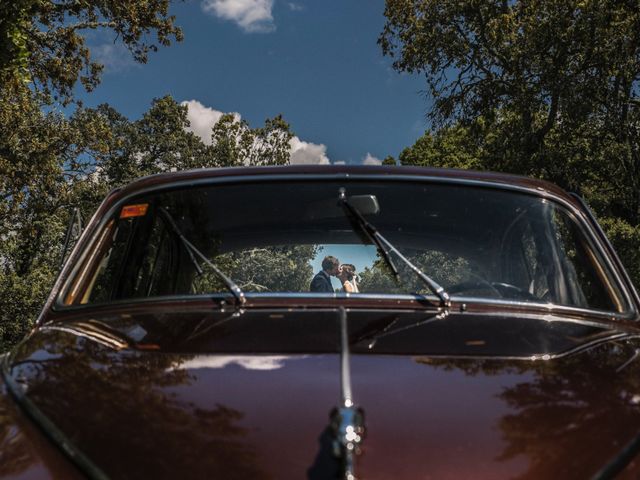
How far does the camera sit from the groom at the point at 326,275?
2504mm

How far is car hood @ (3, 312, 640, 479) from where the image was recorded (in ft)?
3.91

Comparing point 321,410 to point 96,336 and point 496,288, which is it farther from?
point 496,288

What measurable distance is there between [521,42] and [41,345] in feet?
64.6

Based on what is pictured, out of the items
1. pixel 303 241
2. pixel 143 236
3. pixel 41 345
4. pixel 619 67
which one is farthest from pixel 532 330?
pixel 619 67

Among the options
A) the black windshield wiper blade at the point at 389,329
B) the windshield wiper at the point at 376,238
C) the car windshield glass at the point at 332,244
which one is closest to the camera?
the black windshield wiper blade at the point at 389,329

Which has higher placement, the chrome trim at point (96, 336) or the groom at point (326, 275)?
the groom at point (326, 275)

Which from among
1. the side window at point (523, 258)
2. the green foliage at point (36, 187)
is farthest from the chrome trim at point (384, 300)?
the green foliage at point (36, 187)

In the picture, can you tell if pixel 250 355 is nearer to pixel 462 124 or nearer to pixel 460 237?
pixel 460 237

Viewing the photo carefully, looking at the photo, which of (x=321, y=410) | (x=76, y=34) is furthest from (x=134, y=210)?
(x=76, y=34)

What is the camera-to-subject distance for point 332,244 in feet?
8.73

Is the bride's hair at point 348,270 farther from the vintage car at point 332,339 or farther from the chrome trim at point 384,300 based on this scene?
the chrome trim at point 384,300

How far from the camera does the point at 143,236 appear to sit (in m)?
2.77

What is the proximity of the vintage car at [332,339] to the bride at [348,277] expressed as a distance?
0.02m

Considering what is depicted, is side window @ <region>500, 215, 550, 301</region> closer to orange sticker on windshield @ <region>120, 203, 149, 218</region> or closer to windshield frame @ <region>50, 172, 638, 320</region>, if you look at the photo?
windshield frame @ <region>50, 172, 638, 320</region>
